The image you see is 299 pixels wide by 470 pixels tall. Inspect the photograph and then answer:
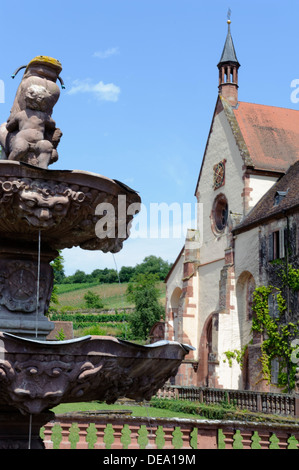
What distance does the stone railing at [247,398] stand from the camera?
64.3 ft

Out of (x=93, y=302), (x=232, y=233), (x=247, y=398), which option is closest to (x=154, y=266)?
(x=93, y=302)

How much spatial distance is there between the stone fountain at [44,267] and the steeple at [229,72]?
3155 cm

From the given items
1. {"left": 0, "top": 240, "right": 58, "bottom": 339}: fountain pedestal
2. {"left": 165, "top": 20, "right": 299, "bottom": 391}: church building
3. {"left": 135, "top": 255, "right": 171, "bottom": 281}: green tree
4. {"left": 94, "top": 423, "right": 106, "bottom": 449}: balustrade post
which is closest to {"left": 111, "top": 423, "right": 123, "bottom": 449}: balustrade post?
{"left": 94, "top": 423, "right": 106, "bottom": 449}: balustrade post

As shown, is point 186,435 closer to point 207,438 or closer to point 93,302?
point 207,438

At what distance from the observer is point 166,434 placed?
8.72 meters

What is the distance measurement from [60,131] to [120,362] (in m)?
2.57

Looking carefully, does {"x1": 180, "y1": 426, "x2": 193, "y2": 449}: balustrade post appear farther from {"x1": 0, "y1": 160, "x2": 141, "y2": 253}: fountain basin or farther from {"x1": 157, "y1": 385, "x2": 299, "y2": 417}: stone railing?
{"x1": 157, "y1": 385, "x2": 299, "y2": 417}: stone railing

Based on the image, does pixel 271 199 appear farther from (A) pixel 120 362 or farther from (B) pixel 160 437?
(A) pixel 120 362

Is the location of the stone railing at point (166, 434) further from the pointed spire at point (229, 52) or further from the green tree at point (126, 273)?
the green tree at point (126, 273)

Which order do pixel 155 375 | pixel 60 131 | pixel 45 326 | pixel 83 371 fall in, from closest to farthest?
pixel 83 371, pixel 155 375, pixel 45 326, pixel 60 131

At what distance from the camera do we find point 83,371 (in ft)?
14.1

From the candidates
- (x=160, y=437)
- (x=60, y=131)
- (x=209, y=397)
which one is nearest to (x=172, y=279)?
(x=209, y=397)

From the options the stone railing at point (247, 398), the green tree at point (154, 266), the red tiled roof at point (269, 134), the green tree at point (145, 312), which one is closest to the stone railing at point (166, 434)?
the stone railing at point (247, 398)

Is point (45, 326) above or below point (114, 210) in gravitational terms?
below
